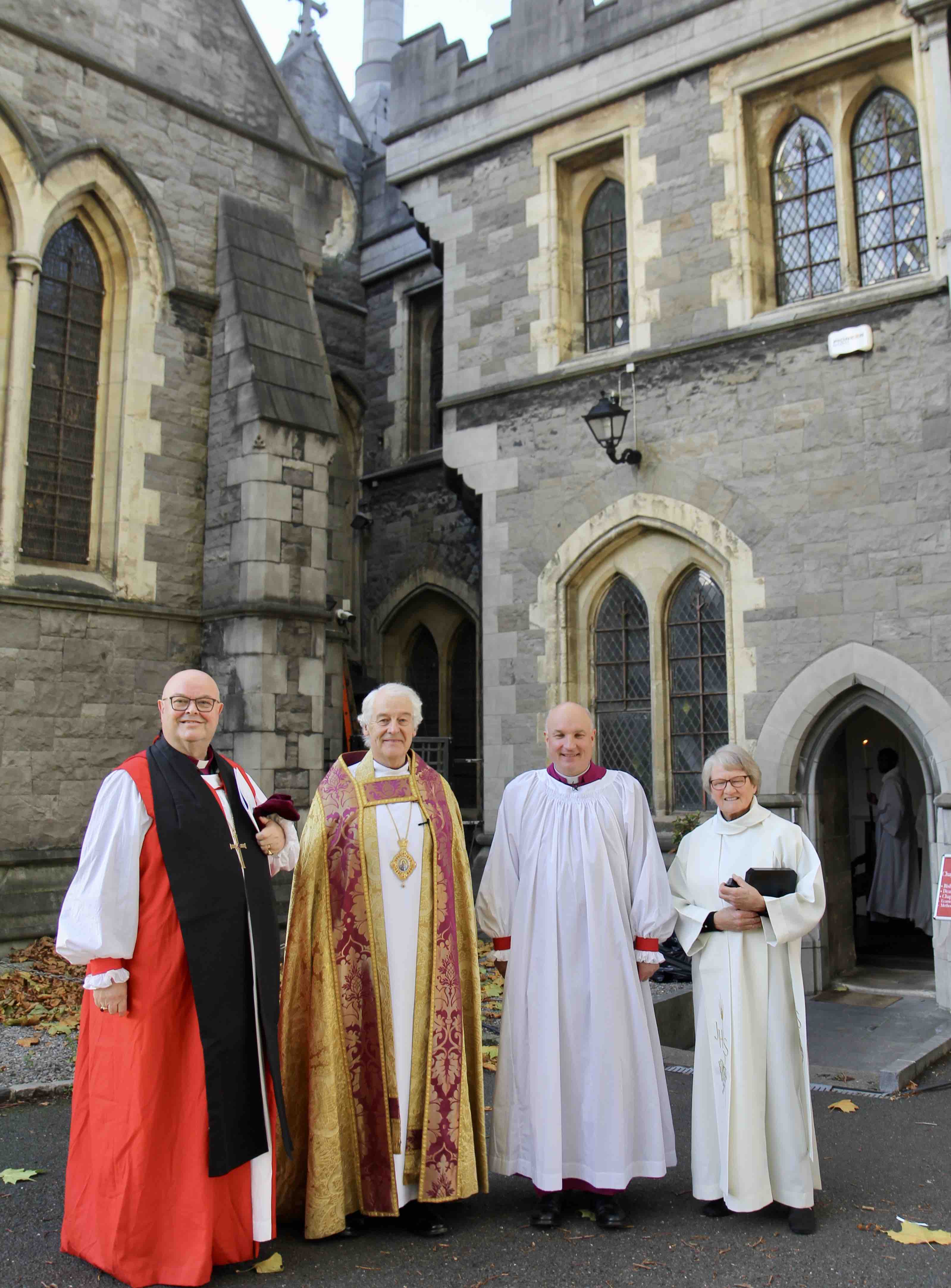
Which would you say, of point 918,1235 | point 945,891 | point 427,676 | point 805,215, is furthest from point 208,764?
point 427,676

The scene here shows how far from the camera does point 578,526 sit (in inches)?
399

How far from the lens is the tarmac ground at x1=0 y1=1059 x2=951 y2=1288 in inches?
137

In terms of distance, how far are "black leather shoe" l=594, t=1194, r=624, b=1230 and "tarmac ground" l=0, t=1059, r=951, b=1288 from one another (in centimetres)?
3

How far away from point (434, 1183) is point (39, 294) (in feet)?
28.2

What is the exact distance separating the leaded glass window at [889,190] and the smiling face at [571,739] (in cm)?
628

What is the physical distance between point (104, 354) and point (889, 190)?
22.8ft

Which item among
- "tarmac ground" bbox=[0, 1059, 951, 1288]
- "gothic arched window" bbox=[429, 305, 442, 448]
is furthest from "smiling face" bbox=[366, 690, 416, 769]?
"gothic arched window" bbox=[429, 305, 442, 448]

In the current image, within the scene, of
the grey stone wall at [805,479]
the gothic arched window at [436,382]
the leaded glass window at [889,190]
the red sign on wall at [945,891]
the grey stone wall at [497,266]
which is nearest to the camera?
the red sign on wall at [945,891]

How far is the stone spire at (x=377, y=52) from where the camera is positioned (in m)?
22.6

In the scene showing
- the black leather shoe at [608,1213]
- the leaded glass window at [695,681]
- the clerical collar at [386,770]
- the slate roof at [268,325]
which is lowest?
the black leather shoe at [608,1213]

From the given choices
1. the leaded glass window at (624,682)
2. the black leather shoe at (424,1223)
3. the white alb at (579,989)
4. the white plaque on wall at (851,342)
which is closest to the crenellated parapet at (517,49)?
the white plaque on wall at (851,342)

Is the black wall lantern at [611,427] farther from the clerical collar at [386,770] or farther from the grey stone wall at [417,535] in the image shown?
the clerical collar at [386,770]

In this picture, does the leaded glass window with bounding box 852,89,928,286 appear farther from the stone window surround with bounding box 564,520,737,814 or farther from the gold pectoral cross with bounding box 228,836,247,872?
the gold pectoral cross with bounding box 228,836,247,872

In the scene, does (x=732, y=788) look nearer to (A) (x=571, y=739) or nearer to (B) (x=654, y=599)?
(A) (x=571, y=739)
